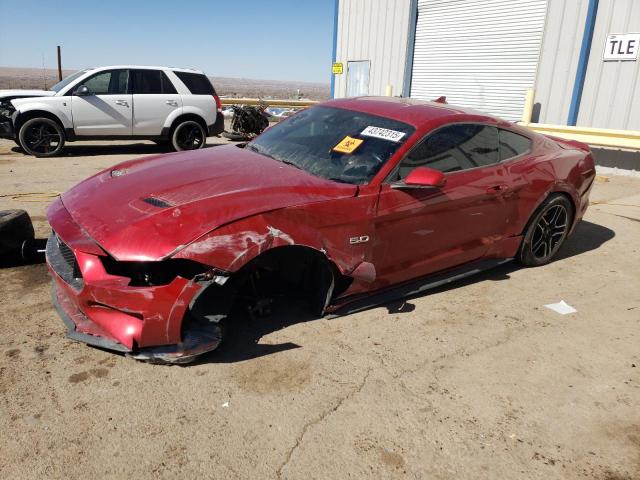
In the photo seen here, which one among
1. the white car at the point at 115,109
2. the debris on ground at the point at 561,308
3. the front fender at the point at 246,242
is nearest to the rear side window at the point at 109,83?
the white car at the point at 115,109

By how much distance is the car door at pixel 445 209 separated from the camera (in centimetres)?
342

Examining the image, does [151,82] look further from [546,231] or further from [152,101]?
[546,231]

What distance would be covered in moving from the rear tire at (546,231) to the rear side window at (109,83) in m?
8.70

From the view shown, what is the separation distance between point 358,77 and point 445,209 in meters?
13.5

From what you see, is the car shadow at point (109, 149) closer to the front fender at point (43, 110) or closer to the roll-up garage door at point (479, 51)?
the front fender at point (43, 110)

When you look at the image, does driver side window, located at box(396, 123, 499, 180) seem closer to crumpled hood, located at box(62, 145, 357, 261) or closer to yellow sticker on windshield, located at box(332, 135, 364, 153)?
yellow sticker on windshield, located at box(332, 135, 364, 153)

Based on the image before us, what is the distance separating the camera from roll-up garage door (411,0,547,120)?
37.4 feet

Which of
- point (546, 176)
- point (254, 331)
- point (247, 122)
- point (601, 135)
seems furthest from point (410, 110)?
point (247, 122)

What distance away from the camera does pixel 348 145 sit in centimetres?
366

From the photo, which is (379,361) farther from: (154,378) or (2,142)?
(2,142)

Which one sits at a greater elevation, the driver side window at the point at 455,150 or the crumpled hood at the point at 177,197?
the driver side window at the point at 455,150

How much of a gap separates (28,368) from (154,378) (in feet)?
2.36

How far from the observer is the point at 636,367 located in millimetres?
3189

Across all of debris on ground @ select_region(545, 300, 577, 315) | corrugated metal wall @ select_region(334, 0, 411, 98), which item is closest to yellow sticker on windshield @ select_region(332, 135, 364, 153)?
debris on ground @ select_region(545, 300, 577, 315)
